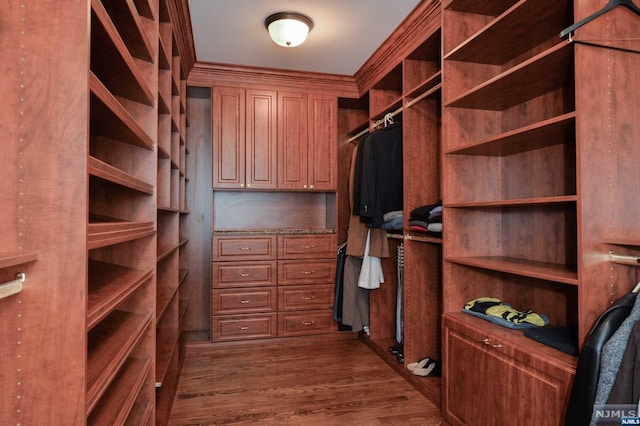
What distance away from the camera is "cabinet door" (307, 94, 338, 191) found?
11.8ft

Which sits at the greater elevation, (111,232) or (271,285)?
(111,232)

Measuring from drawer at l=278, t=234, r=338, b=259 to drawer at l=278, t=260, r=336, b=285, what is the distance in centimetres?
6

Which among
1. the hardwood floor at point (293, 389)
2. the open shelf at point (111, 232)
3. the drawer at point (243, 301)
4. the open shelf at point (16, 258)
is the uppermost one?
the open shelf at point (111, 232)

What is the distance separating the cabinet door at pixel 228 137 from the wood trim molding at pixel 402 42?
1151mm

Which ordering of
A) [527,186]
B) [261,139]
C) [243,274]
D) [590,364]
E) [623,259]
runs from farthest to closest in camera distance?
1. [261,139]
2. [243,274]
3. [527,186]
4. [623,259]
5. [590,364]

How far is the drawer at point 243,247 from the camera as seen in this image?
3.31 metres

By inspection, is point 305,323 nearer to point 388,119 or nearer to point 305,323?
point 305,323

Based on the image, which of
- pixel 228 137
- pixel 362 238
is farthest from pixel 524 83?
pixel 228 137

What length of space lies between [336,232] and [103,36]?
2.67 m

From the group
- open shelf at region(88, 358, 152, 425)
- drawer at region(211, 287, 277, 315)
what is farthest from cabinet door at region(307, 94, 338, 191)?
open shelf at region(88, 358, 152, 425)

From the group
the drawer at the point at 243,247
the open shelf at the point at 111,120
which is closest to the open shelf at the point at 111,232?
the open shelf at the point at 111,120

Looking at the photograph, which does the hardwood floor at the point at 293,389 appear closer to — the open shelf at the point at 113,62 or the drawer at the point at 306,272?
the drawer at the point at 306,272

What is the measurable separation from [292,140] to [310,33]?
1.03 m

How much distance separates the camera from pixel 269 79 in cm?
347
